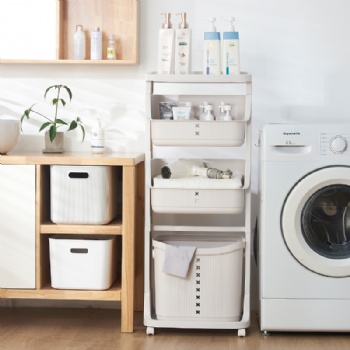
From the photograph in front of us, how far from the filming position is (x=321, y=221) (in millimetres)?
3207

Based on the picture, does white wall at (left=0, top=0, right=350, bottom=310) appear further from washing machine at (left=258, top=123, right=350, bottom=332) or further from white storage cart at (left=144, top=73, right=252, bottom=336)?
washing machine at (left=258, top=123, right=350, bottom=332)

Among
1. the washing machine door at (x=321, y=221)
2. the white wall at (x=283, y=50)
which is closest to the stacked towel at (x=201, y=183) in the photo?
the washing machine door at (x=321, y=221)

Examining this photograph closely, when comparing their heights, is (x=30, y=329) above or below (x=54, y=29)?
below

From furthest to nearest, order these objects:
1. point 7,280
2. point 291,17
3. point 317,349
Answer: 1. point 291,17
2. point 7,280
3. point 317,349

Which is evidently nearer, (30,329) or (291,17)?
(30,329)

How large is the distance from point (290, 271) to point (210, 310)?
0.39m

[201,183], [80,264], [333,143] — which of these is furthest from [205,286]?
[333,143]

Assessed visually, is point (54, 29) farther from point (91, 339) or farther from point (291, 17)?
point (91, 339)

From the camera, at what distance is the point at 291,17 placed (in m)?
3.58

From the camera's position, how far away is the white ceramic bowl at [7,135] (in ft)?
10.9

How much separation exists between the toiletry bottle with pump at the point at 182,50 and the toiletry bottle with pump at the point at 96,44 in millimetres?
502

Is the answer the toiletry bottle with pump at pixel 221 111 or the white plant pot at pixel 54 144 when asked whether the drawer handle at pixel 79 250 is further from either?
the toiletry bottle with pump at pixel 221 111

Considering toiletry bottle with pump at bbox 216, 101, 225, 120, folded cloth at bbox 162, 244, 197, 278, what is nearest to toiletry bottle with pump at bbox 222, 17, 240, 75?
toiletry bottle with pump at bbox 216, 101, 225, 120

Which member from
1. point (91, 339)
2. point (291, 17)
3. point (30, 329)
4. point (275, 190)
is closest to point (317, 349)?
point (275, 190)
